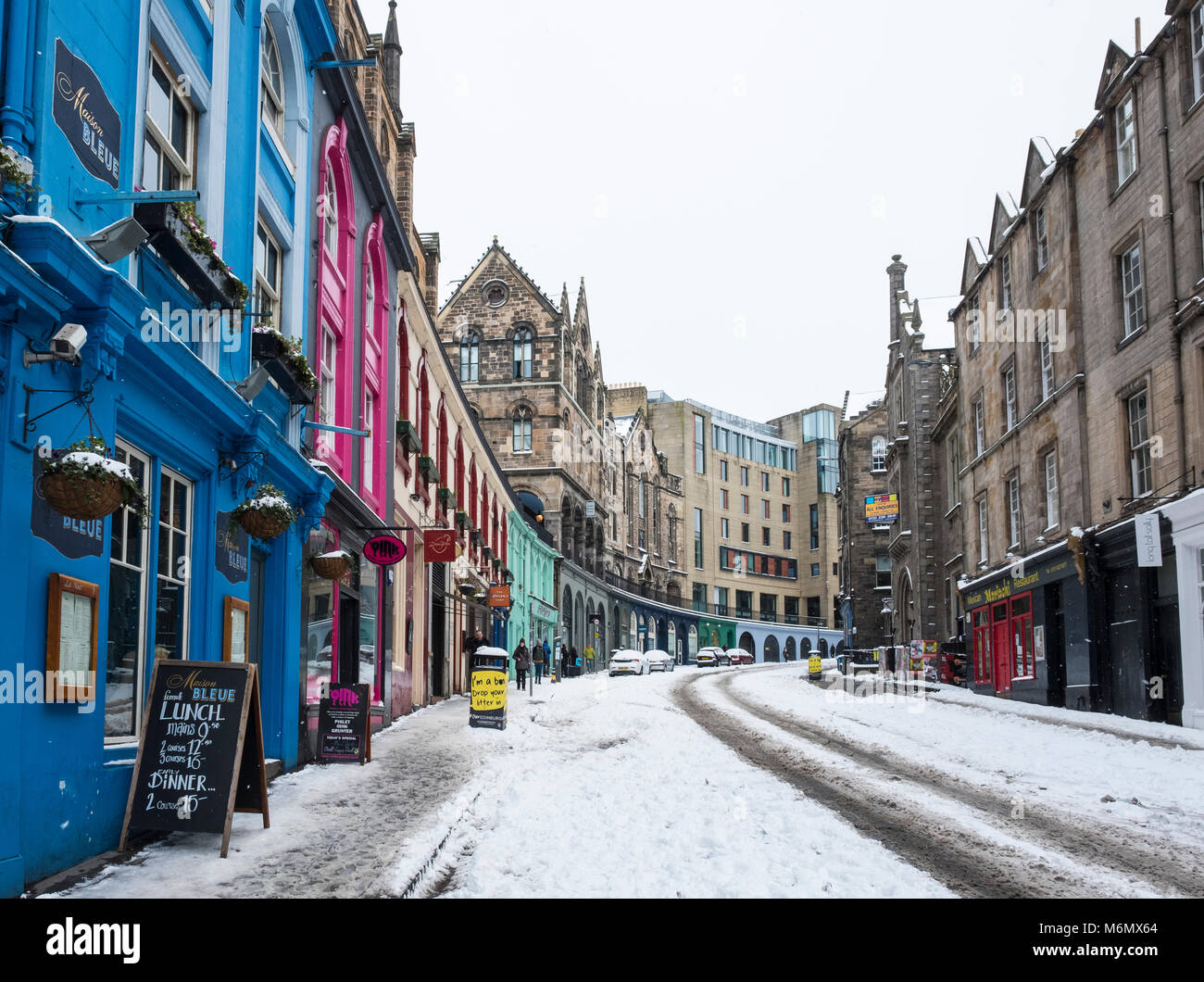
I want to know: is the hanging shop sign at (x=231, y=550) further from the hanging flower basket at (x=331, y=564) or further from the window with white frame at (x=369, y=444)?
the window with white frame at (x=369, y=444)

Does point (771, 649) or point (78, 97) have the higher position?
point (78, 97)

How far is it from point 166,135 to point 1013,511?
24.4 m

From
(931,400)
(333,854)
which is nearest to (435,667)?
(333,854)

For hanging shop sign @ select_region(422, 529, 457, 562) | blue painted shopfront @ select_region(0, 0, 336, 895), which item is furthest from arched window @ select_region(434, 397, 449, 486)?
blue painted shopfront @ select_region(0, 0, 336, 895)

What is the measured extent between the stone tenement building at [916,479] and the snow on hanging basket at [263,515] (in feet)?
106

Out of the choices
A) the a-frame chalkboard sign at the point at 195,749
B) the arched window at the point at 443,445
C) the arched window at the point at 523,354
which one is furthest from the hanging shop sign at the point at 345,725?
the arched window at the point at 523,354

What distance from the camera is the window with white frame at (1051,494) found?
82.3 feet

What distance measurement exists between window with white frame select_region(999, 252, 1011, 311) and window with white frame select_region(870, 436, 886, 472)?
137ft

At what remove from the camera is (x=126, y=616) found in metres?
8.16

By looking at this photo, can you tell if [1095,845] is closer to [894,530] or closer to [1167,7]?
[1167,7]

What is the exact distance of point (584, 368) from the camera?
63625mm

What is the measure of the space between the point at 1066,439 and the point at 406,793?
1835cm

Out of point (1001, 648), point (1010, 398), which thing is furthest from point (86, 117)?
point (1001, 648)

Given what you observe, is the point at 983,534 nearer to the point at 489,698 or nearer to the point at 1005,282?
the point at 1005,282
